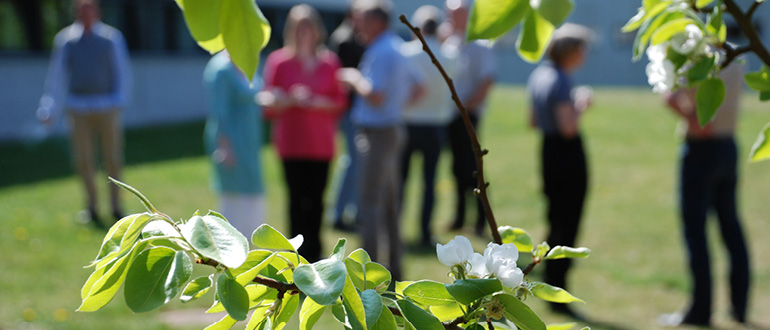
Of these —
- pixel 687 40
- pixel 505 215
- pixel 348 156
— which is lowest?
pixel 505 215

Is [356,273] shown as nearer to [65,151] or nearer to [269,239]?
[269,239]

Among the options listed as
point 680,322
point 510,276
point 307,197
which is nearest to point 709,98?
point 510,276

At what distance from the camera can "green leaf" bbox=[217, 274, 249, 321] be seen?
0.70 m

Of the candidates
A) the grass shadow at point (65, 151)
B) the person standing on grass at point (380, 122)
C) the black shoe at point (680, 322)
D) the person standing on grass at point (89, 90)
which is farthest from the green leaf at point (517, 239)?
the grass shadow at point (65, 151)

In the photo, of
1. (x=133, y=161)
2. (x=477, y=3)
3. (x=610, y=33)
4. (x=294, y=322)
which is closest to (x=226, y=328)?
(x=477, y=3)

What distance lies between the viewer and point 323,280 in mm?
678

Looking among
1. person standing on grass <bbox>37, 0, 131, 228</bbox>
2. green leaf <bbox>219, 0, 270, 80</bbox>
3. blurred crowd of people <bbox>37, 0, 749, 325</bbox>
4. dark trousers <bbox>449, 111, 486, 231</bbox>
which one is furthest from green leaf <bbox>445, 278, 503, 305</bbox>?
person standing on grass <bbox>37, 0, 131, 228</bbox>

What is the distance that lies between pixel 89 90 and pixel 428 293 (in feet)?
22.7

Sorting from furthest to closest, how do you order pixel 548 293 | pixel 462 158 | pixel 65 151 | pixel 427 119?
pixel 65 151 < pixel 462 158 < pixel 427 119 < pixel 548 293

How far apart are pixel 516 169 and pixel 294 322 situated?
6.90 metres

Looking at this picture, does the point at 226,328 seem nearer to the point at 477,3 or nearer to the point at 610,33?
the point at 477,3

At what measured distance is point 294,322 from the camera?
435cm

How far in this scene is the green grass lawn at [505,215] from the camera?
5.12 metres

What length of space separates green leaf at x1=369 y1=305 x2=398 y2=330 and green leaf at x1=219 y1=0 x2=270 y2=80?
0.32 m
